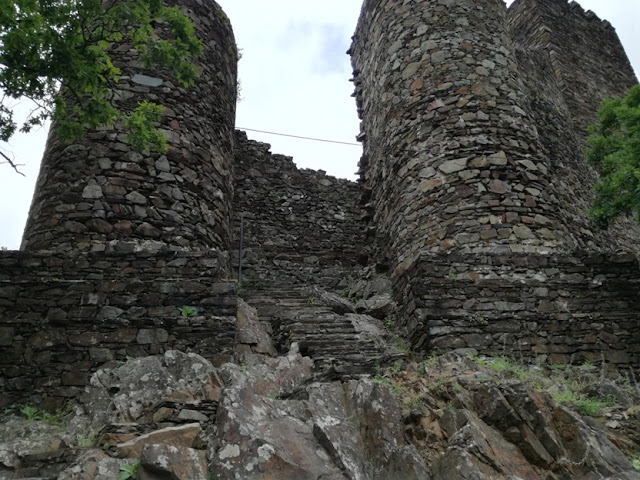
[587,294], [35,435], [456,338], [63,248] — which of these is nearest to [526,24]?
[587,294]

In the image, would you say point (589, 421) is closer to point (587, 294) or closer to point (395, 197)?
point (587, 294)

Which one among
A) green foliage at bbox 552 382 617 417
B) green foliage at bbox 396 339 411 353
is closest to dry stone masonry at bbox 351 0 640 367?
green foliage at bbox 396 339 411 353

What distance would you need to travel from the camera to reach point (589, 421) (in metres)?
4.63

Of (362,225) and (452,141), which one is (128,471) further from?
(362,225)

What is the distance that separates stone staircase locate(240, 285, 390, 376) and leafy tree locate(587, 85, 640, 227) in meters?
4.13

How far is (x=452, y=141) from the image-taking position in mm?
9070

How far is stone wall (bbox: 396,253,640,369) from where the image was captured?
22.7 feet

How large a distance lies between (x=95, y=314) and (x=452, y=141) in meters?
5.74

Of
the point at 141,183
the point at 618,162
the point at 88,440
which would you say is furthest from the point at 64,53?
the point at 618,162

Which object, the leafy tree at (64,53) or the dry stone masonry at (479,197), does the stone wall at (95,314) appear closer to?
the leafy tree at (64,53)

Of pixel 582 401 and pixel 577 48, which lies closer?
pixel 582 401

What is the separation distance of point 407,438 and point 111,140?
213 inches

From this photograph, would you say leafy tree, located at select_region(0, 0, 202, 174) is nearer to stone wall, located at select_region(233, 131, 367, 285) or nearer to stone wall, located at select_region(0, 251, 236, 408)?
stone wall, located at select_region(0, 251, 236, 408)

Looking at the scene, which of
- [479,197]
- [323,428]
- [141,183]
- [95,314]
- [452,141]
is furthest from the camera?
[452,141]
